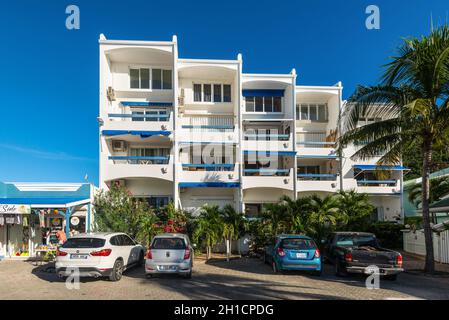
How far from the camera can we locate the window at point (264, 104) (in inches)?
1001

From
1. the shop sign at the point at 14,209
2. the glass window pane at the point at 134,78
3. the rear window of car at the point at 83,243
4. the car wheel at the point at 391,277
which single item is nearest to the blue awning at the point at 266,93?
the glass window pane at the point at 134,78

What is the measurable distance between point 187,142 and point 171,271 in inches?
482

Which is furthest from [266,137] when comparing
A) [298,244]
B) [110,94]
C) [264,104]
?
[298,244]

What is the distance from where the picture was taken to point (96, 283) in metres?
10.7

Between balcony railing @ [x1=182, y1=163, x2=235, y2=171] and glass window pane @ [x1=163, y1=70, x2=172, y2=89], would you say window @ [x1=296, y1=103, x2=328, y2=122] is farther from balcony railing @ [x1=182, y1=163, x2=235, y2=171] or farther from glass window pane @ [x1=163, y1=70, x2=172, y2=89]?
glass window pane @ [x1=163, y1=70, x2=172, y2=89]

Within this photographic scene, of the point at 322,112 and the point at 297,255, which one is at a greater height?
the point at 322,112

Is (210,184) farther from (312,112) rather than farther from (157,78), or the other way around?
(312,112)

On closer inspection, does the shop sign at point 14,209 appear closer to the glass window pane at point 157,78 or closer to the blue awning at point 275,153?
the glass window pane at point 157,78

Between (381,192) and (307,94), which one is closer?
(381,192)

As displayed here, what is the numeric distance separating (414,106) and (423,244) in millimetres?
9374

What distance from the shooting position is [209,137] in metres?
22.4

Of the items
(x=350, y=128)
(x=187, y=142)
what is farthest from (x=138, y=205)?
(x=350, y=128)
